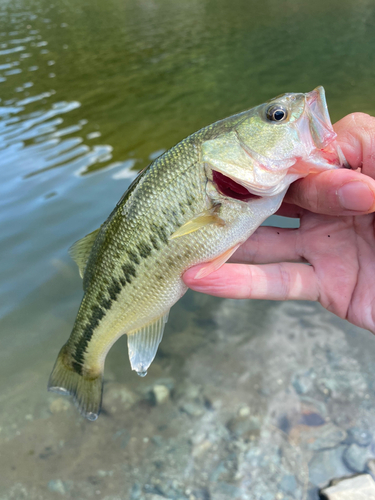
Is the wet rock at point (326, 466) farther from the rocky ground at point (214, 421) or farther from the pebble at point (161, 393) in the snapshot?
the pebble at point (161, 393)

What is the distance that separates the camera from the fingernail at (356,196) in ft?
6.20

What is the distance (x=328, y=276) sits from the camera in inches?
105

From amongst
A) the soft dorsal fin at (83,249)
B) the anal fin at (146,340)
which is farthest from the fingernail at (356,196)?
the soft dorsal fin at (83,249)

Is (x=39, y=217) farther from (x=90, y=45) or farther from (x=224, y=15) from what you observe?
(x=224, y=15)

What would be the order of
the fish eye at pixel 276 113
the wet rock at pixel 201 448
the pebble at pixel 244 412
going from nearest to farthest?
the fish eye at pixel 276 113 < the wet rock at pixel 201 448 < the pebble at pixel 244 412

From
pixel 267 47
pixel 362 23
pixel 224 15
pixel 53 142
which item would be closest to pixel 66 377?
pixel 53 142

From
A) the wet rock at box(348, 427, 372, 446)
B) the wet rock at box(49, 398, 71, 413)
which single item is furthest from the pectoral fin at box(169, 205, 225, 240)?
the wet rock at box(49, 398, 71, 413)

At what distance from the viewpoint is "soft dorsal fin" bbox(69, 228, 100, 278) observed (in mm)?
2775

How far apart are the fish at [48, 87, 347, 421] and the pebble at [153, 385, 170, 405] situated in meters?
1.14

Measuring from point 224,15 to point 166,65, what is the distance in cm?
1153

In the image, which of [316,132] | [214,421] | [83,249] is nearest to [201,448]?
[214,421]

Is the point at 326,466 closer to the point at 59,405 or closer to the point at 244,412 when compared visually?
the point at 244,412

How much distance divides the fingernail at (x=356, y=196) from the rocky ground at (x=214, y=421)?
202cm

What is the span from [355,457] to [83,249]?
270 cm
